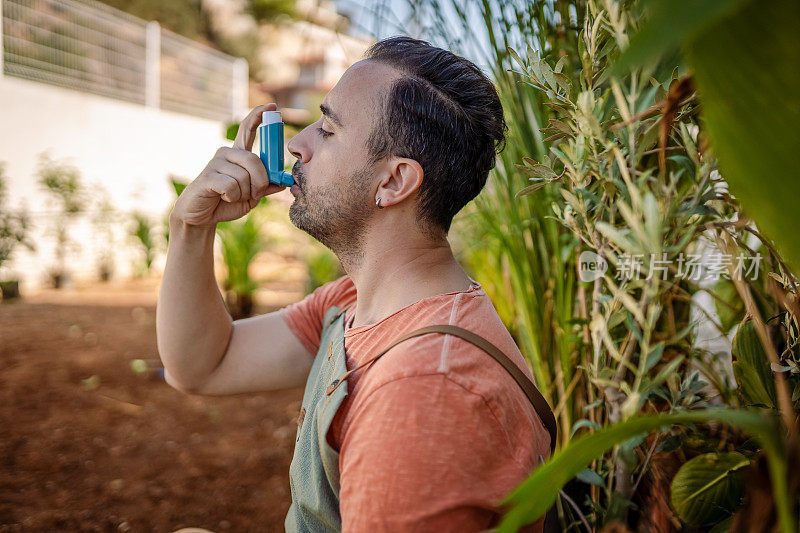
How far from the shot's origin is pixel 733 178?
286 millimetres

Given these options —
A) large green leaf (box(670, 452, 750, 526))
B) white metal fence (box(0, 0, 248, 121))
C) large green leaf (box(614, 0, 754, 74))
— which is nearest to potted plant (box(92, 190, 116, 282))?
white metal fence (box(0, 0, 248, 121))

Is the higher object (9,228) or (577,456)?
(9,228)

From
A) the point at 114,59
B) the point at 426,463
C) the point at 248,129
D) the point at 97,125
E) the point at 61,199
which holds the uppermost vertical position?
the point at 114,59

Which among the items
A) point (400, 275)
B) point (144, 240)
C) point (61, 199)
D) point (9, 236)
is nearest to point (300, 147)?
point (400, 275)

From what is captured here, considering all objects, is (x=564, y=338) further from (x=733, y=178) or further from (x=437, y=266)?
(x=733, y=178)

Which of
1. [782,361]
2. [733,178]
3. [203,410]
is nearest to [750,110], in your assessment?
[733,178]

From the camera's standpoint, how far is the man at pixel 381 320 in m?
0.72

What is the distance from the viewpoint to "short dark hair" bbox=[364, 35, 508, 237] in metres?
1.11

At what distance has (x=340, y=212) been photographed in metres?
1.13

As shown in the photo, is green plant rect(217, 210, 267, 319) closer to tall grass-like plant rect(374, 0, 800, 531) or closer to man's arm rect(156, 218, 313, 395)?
man's arm rect(156, 218, 313, 395)

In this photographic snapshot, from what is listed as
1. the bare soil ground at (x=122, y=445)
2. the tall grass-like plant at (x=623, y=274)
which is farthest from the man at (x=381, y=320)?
the bare soil ground at (x=122, y=445)

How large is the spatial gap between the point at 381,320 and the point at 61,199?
21.7 ft

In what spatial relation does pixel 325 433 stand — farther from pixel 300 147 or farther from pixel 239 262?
pixel 239 262

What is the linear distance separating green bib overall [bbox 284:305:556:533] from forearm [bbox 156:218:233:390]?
1.16 feet
